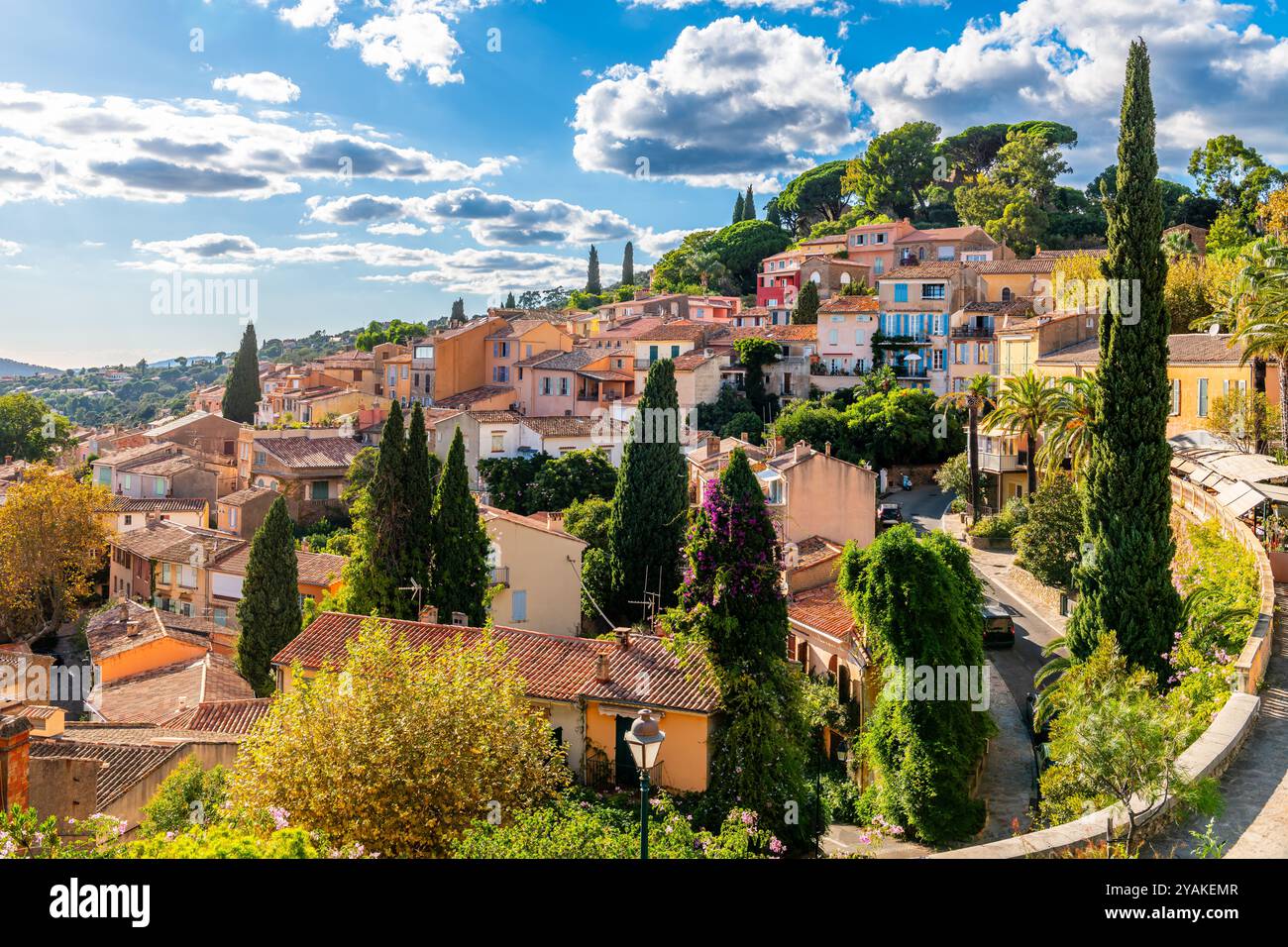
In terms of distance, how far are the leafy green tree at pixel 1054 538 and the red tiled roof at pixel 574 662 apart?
1480 centimetres

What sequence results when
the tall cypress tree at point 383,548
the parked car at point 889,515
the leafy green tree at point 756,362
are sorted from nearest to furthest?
the tall cypress tree at point 383,548 < the parked car at point 889,515 < the leafy green tree at point 756,362

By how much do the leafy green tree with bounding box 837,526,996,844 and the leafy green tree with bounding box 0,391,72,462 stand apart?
69.8 m

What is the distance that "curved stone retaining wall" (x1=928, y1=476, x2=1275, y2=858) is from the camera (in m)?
9.05

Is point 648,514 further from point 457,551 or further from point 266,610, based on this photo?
point 266,610

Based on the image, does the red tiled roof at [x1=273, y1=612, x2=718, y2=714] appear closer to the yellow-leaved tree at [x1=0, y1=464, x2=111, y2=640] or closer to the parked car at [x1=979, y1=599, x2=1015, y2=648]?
the parked car at [x1=979, y1=599, x2=1015, y2=648]

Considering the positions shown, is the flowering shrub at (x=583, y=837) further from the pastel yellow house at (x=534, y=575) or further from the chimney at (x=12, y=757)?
the pastel yellow house at (x=534, y=575)

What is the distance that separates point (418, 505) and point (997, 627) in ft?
58.8

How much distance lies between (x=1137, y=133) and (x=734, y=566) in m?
11.2

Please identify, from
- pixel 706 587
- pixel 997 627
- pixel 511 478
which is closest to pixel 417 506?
pixel 706 587

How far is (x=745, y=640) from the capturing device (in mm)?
20516

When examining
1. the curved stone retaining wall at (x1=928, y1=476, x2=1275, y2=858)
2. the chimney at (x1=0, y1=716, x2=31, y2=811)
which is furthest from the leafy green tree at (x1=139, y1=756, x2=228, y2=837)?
the curved stone retaining wall at (x1=928, y1=476, x2=1275, y2=858)

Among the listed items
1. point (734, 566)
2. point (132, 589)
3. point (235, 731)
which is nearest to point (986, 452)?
point (734, 566)

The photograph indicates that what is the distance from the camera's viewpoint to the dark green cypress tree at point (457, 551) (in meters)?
32.6

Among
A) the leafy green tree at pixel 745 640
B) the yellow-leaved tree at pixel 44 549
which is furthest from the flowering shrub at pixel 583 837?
the yellow-leaved tree at pixel 44 549
